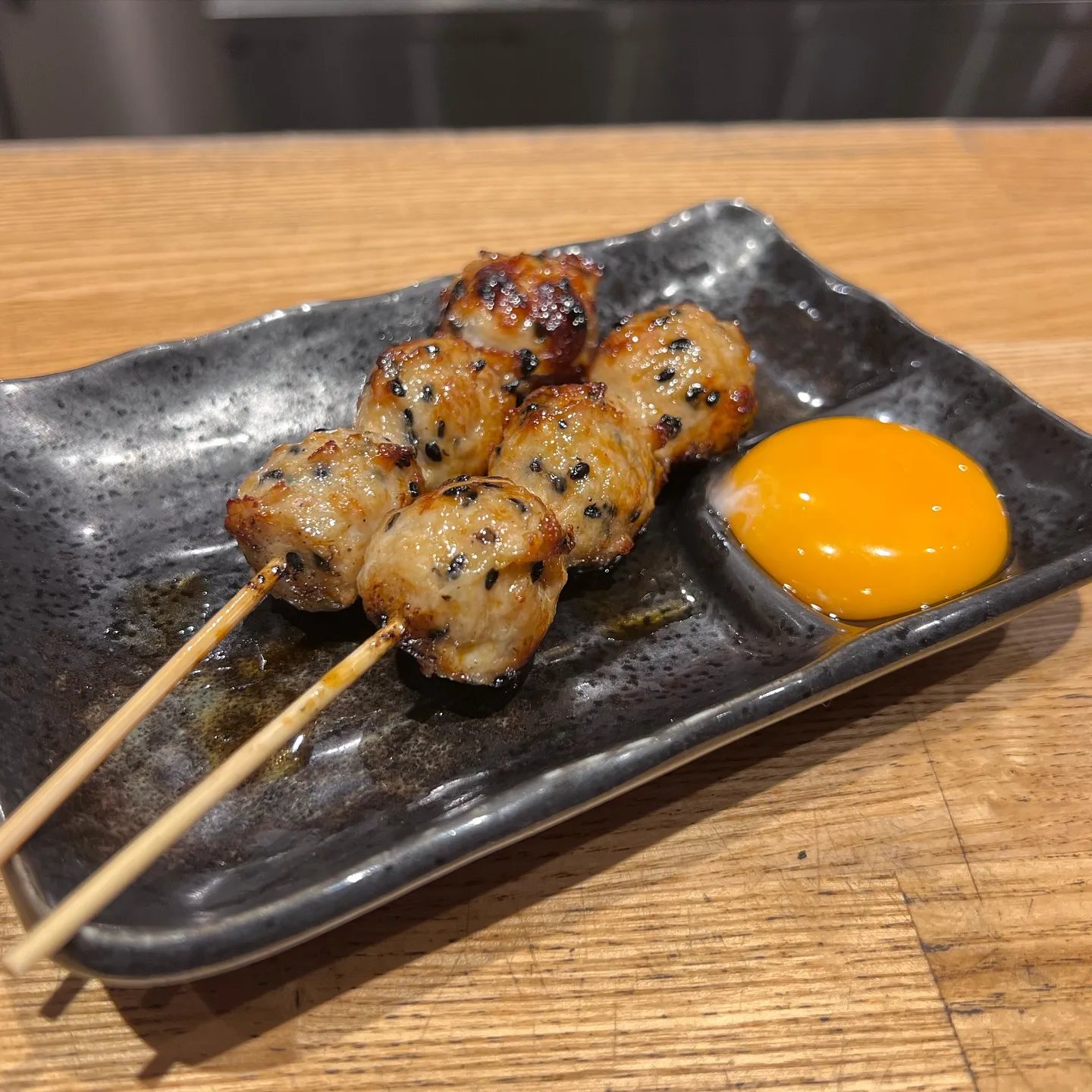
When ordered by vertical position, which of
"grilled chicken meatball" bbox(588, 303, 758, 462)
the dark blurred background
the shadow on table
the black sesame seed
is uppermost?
the black sesame seed

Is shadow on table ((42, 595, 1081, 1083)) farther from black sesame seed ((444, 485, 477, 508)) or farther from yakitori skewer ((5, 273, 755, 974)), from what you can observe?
black sesame seed ((444, 485, 477, 508))

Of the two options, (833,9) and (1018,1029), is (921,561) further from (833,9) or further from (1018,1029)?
(833,9)

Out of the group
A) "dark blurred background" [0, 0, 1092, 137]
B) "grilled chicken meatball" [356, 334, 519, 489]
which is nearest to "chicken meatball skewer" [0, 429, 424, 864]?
"grilled chicken meatball" [356, 334, 519, 489]

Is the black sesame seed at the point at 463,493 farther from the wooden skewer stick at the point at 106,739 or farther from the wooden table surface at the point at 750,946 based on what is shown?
the wooden table surface at the point at 750,946

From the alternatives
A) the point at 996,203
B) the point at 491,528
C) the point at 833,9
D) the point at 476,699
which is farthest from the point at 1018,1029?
the point at 833,9

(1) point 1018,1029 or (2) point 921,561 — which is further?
(2) point 921,561

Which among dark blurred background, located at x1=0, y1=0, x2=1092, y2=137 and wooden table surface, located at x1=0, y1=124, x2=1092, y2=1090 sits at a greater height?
wooden table surface, located at x1=0, y1=124, x2=1092, y2=1090

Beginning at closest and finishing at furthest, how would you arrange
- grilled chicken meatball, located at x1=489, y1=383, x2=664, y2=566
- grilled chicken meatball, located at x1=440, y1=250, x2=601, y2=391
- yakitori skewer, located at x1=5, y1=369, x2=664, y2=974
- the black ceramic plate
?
the black ceramic plate, yakitori skewer, located at x1=5, y1=369, x2=664, y2=974, grilled chicken meatball, located at x1=489, y1=383, x2=664, y2=566, grilled chicken meatball, located at x1=440, y1=250, x2=601, y2=391
